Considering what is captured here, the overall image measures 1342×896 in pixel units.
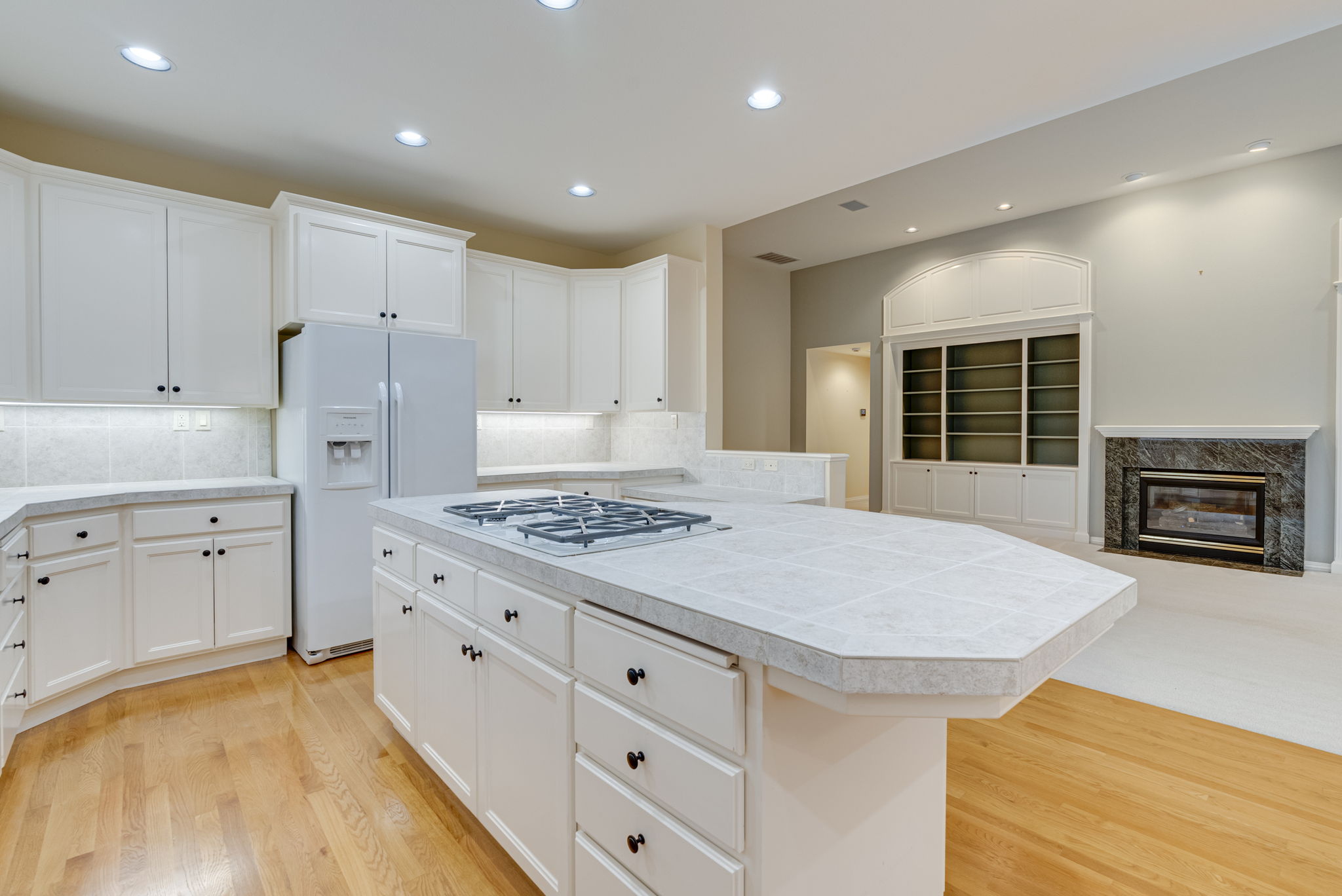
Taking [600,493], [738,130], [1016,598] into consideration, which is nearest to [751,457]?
[600,493]

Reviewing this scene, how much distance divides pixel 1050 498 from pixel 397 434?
19.3 feet

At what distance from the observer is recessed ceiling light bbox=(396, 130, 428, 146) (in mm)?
3107

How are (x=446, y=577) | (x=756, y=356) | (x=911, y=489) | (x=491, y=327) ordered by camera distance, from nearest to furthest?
(x=446, y=577) → (x=491, y=327) → (x=911, y=489) → (x=756, y=356)

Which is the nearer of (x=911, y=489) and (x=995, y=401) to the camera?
(x=995, y=401)

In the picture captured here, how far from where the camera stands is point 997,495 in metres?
6.40

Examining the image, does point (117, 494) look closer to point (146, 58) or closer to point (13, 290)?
point (13, 290)

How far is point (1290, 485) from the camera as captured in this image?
4832mm

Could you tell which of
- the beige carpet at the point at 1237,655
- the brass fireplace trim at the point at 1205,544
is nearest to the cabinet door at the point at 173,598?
the beige carpet at the point at 1237,655

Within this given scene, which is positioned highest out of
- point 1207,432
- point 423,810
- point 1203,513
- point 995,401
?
point 995,401

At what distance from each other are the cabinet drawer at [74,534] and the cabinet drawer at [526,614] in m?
2.10

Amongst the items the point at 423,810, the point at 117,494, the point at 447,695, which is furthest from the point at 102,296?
the point at 423,810

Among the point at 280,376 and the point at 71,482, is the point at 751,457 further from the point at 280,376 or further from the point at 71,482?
the point at 71,482

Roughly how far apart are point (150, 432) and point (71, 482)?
1.28ft

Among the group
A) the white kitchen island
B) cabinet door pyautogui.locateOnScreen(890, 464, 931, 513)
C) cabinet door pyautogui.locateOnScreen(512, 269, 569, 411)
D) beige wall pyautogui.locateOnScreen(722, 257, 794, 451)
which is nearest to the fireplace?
cabinet door pyautogui.locateOnScreen(890, 464, 931, 513)
